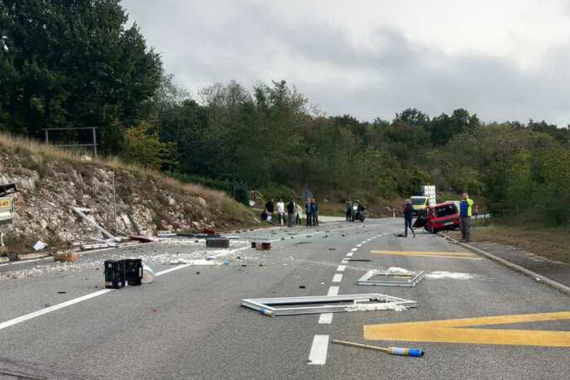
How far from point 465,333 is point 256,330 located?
7.68 ft

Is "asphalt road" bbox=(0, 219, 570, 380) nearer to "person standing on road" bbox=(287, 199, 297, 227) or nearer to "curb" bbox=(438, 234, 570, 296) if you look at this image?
"curb" bbox=(438, 234, 570, 296)

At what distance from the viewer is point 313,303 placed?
342 inches

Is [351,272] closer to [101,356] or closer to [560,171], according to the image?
[101,356]

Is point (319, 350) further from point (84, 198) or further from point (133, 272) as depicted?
point (84, 198)

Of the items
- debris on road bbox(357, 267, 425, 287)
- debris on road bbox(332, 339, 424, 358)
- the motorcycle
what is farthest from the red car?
debris on road bbox(332, 339, 424, 358)

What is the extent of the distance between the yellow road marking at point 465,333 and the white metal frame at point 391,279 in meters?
3.07

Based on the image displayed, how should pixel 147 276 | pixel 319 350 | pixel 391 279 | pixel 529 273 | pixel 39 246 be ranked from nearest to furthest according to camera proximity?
1. pixel 319 350
2. pixel 147 276
3. pixel 391 279
4. pixel 529 273
5. pixel 39 246

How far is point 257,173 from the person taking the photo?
61219mm

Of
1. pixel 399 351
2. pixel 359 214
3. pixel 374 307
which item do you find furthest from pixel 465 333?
pixel 359 214

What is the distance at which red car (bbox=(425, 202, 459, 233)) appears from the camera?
32781mm

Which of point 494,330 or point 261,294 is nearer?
point 494,330

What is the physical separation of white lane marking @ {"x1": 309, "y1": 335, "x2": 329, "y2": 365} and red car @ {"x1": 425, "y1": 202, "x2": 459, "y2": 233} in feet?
89.1

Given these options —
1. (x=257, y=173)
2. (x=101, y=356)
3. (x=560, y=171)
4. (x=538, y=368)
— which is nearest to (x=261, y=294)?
(x=101, y=356)

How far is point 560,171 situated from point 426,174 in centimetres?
6916
